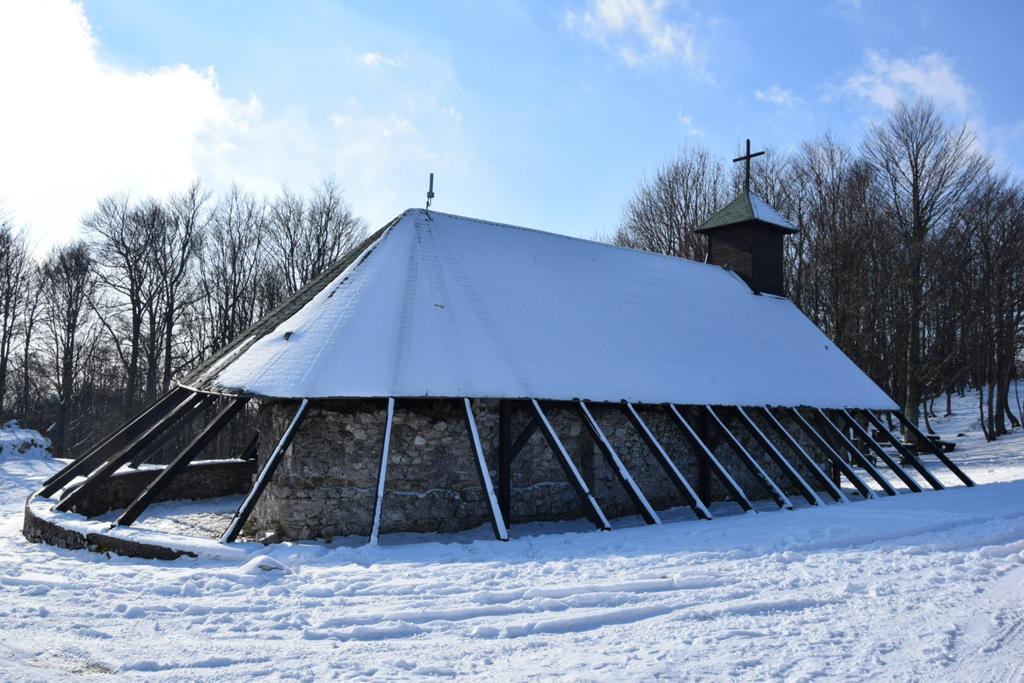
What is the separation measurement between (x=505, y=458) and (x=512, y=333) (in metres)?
2.00

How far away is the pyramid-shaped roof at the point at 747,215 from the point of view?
56.4ft

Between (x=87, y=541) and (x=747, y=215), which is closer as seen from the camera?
(x=87, y=541)

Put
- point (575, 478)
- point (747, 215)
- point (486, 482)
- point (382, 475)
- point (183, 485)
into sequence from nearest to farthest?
point (382, 475) → point (486, 482) → point (575, 478) → point (183, 485) → point (747, 215)

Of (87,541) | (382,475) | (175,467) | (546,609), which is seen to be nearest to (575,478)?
(382,475)

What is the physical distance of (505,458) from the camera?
8.98m

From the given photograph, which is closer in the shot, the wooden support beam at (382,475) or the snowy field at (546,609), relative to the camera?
the snowy field at (546,609)

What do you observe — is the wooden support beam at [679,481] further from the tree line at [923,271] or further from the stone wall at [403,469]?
the tree line at [923,271]

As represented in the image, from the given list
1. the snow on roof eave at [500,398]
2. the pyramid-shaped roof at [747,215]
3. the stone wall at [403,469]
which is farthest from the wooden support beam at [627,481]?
the pyramid-shaped roof at [747,215]

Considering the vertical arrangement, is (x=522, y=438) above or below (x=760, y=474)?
above

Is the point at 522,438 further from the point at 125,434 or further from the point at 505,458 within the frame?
the point at 125,434

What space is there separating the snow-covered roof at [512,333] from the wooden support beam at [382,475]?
11.2 inches

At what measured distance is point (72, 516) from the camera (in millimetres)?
7871

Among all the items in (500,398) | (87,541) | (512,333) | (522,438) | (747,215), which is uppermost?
(747,215)

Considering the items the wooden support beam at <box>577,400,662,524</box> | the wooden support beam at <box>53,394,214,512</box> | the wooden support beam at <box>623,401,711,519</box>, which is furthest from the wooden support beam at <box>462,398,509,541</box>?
the wooden support beam at <box>53,394,214,512</box>
